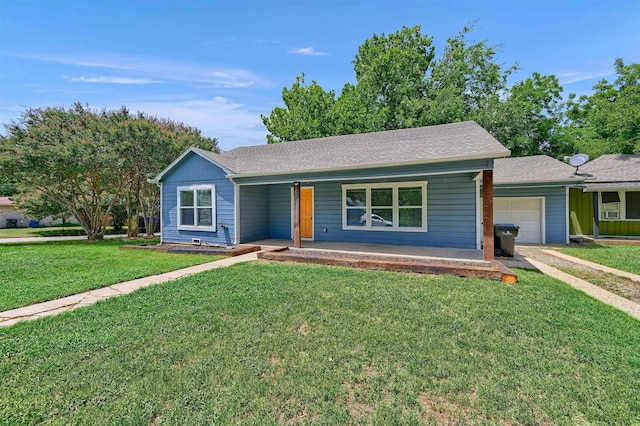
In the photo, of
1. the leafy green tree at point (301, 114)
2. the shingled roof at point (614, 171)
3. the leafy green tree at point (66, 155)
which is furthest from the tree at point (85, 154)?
the shingled roof at point (614, 171)

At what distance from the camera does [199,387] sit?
94.7 inches

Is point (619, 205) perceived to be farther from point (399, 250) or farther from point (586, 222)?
point (399, 250)

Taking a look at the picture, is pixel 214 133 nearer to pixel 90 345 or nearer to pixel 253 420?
pixel 90 345

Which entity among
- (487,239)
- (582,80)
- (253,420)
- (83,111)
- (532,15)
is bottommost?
(253,420)

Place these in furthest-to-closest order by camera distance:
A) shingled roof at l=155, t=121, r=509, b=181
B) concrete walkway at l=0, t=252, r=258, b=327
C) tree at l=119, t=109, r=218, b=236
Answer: tree at l=119, t=109, r=218, b=236
shingled roof at l=155, t=121, r=509, b=181
concrete walkway at l=0, t=252, r=258, b=327

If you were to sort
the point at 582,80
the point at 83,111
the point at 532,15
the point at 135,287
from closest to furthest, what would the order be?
the point at 135,287, the point at 532,15, the point at 83,111, the point at 582,80

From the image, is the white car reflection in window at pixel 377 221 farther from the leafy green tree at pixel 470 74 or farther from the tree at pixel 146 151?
the leafy green tree at pixel 470 74

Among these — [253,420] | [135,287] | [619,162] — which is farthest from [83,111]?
[619,162]

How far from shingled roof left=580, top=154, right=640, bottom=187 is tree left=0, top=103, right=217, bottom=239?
18588 mm

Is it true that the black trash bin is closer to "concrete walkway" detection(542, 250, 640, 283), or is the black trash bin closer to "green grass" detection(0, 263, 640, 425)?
"concrete walkway" detection(542, 250, 640, 283)

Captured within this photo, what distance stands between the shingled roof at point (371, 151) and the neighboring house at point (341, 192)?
0.04 m

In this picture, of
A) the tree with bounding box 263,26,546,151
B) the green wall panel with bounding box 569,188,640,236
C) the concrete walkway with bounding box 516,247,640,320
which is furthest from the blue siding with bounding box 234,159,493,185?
the tree with bounding box 263,26,546,151

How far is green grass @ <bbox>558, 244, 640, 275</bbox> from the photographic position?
24.0 feet

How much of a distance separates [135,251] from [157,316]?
284 inches
